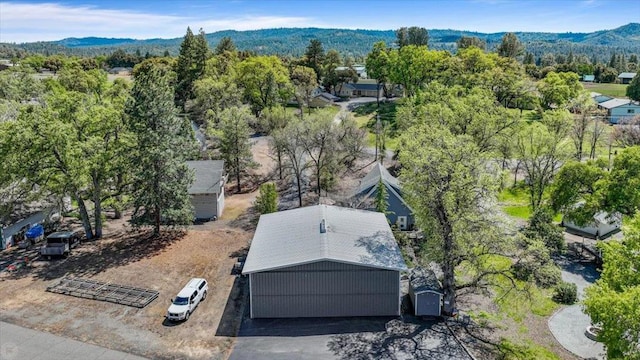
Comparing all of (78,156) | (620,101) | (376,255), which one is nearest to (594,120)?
(620,101)

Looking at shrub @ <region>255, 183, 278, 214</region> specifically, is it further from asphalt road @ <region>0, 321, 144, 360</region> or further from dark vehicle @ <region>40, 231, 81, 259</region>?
asphalt road @ <region>0, 321, 144, 360</region>

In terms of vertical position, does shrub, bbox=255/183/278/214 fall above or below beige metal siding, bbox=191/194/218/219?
above

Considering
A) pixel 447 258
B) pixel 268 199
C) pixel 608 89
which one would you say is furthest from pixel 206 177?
pixel 608 89

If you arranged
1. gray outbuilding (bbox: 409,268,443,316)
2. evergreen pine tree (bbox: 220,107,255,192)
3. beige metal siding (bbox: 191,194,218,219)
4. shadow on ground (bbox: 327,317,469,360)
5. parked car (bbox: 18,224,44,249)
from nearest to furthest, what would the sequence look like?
shadow on ground (bbox: 327,317,469,360) → gray outbuilding (bbox: 409,268,443,316) → parked car (bbox: 18,224,44,249) → beige metal siding (bbox: 191,194,218,219) → evergreen pine tree (bbox: 220,107,255,192)

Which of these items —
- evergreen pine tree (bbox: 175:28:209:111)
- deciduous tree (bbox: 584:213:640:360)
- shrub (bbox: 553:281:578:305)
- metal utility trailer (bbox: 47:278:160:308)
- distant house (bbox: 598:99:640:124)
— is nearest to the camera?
deciduous tree (bbox: 584:213:640:360)

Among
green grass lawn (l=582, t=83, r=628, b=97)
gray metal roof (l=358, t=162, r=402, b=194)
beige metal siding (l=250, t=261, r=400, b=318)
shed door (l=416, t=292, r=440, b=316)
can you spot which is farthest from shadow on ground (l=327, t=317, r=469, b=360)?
green grass lawn (l=582, t=83, r=628, b=97)

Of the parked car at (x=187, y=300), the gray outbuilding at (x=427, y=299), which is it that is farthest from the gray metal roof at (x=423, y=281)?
the parked car at (x=187, y=300)

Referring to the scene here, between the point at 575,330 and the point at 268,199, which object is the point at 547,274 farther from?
the point at 268,199
